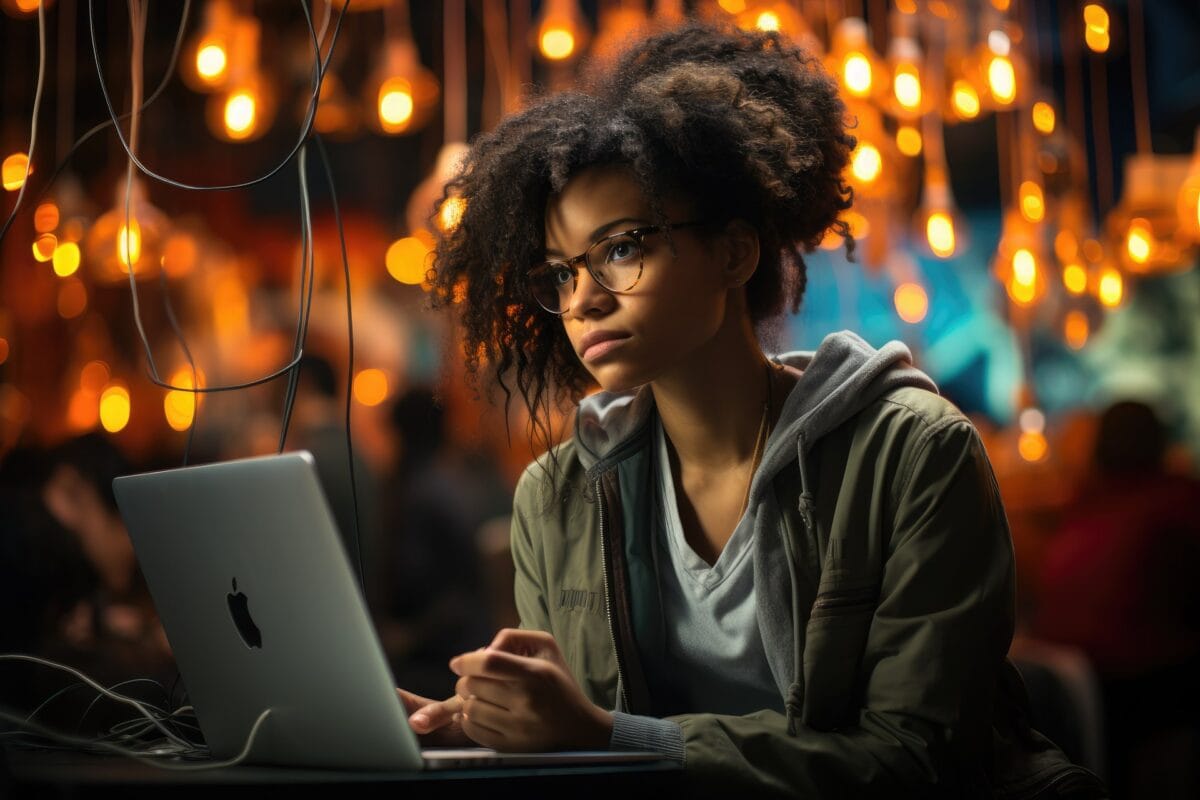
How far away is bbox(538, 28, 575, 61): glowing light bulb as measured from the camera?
409 cm

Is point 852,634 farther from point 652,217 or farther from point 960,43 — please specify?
point 960,43

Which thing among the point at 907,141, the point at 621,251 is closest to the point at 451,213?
the point at 621,251

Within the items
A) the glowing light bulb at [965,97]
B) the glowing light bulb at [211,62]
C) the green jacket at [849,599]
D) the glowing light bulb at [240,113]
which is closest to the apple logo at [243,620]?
the green jacket at [849,599]

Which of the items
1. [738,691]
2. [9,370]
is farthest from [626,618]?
[9,370]

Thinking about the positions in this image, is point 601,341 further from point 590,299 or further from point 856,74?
point 856,74

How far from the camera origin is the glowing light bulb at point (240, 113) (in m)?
3.73

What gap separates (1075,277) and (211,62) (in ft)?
11.2

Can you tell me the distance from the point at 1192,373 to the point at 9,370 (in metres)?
7.20

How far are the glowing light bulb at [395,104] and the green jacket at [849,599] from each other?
2458 mm

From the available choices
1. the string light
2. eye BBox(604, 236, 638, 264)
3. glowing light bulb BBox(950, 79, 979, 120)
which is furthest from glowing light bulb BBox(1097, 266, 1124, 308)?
eye BBox(604, 236, 638, 264)

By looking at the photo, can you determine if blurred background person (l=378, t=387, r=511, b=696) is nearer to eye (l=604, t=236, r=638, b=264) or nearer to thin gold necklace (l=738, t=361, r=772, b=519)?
thin gold necklace (l=738, t=361, r=772, b=519)

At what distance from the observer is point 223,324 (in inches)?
292

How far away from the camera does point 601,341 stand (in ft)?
5.53

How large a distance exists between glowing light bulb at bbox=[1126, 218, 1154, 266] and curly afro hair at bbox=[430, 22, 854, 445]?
327 centimetres
